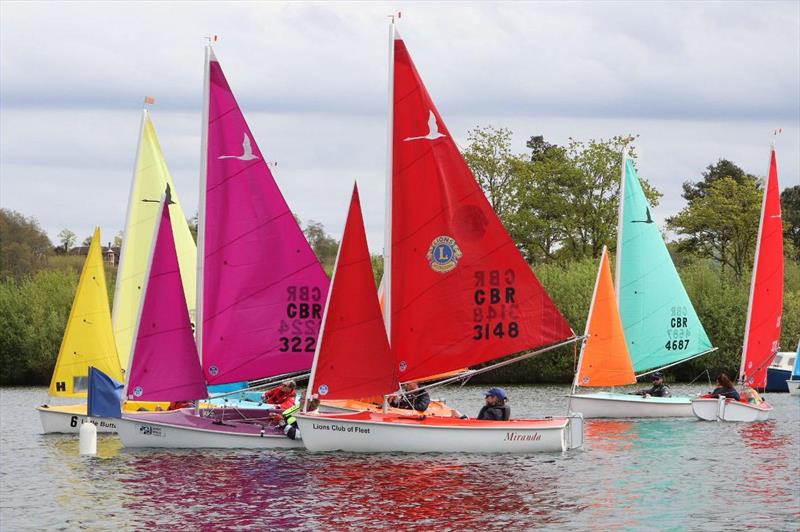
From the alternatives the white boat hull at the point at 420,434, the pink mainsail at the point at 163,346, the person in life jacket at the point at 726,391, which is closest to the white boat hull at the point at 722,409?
the person in life jacket at the point at 726,391

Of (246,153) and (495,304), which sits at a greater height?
(246,153)

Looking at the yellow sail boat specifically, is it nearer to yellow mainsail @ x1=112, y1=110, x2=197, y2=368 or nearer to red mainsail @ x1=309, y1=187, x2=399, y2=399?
yellow mainsail @ x1=112, y1=110, x2=197, y2=368

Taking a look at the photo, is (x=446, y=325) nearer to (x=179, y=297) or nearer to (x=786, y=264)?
(x=179, y=297)

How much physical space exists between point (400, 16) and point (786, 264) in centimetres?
6374

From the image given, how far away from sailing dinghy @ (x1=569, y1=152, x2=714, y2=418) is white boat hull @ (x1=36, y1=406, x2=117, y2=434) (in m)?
16.6

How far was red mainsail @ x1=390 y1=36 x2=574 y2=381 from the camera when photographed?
1362 inches

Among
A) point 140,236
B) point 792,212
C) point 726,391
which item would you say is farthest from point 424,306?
point 792,212

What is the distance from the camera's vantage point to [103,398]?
37031 millimetres

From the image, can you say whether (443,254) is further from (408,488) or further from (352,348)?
(408,488)

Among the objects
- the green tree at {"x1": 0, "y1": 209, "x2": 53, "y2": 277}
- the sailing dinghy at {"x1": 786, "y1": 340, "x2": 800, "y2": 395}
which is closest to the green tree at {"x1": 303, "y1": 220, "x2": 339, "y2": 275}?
the green tree at {"x1": 0, "y1": 209, "x2": 53, "y2": 277}

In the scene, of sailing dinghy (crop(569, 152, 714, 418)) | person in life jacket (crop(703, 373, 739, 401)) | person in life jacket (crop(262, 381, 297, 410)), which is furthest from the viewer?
sailing dinghy (crop(569, 152, 714, 418))

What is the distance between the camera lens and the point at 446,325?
35.0 m

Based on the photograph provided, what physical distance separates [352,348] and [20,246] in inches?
4052

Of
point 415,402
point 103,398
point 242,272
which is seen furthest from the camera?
point 415,402
